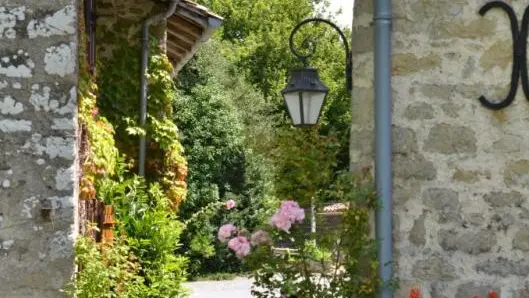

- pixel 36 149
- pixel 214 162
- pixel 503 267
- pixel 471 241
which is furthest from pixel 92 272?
pixel 214 162

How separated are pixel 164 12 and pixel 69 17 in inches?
130

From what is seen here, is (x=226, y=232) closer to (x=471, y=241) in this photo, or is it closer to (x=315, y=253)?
(x=315, y=253)

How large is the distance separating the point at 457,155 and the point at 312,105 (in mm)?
2543

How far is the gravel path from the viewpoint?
1593cm

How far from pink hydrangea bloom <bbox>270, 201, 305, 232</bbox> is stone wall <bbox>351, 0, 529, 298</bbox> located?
0.53m

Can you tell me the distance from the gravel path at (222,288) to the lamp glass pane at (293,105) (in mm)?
7998

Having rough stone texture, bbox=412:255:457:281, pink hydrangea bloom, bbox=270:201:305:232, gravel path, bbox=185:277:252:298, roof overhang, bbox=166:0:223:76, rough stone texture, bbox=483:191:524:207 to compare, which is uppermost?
roof overhang, bbox=166:0:223:76

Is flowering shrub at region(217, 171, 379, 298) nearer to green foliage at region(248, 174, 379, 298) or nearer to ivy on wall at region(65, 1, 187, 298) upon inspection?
green foliage at region(248, 174, 379, 298)

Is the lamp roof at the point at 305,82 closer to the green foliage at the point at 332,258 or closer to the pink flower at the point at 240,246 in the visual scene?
the green foliage at the point at 332,258

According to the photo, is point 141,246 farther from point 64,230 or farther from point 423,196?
point 423,196

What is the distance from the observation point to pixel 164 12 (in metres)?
8.68

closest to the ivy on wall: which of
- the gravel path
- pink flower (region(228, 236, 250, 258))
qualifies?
pink flower (region(228, 236, 250, 258))

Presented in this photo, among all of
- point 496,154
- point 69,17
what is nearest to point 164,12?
point 69,17

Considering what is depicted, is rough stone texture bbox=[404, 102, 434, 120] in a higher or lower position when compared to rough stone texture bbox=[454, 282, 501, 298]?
higher
